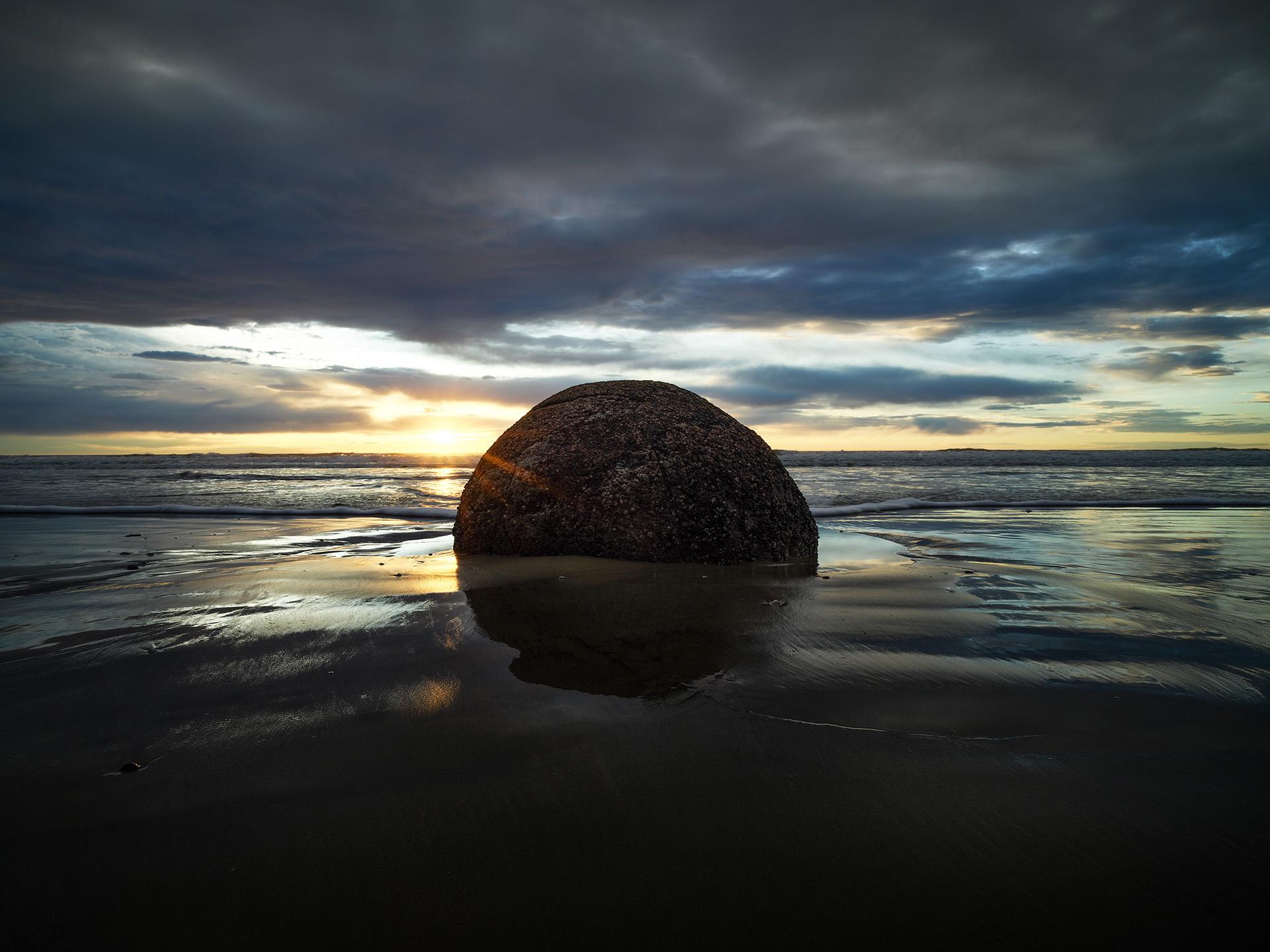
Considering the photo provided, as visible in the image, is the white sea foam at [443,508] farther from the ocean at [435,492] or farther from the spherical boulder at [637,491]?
the spherical boulder at [637,491]

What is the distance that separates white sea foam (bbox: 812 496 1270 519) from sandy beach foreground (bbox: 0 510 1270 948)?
21.2 feet

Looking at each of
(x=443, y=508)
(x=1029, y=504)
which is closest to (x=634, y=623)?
(x=443, y=508)

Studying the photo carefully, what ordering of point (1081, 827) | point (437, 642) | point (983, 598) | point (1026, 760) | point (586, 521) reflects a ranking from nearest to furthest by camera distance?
point (1081, 827)
point (1026, 760)
point (437, 642)
point (983, 598)
point (586, 521)

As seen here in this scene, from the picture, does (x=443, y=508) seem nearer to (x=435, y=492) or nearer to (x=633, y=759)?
(x=435, y=492)

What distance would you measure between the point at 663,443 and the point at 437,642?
2.21 meters

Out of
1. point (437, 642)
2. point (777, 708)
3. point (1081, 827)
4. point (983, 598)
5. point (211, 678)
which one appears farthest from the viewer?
point (983, 598)

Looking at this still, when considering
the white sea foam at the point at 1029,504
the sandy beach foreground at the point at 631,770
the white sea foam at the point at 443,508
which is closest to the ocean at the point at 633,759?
the sandy beach foreground at the point at 631,770

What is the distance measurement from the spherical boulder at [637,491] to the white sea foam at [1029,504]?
16.8 ft

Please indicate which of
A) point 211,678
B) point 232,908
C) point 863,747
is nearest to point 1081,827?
point 863,747

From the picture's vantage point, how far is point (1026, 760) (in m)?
1.56

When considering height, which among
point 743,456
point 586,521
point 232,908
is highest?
point 743,456

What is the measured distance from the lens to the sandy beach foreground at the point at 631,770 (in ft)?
3.60

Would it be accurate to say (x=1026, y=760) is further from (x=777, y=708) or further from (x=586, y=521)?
(x=586, y=521)

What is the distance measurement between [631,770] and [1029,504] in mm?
10765
